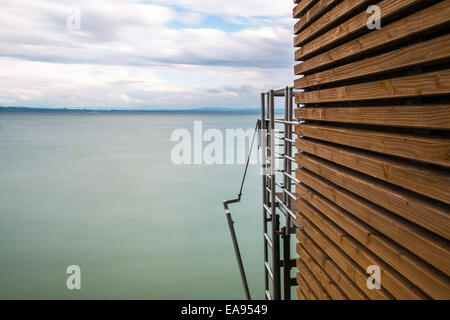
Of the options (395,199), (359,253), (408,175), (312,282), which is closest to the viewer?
(408,175)

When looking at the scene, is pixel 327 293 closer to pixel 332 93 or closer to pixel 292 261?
pixel 332 93

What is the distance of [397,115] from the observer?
5.24ft

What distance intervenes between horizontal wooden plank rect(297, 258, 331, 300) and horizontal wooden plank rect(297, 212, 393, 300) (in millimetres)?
326

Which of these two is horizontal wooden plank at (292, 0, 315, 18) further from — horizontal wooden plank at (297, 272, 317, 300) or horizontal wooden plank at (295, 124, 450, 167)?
horizontal wooden plank at (297, 272, 317, 300)

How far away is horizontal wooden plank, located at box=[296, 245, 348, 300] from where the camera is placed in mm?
2327

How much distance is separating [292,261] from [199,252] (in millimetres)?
7151

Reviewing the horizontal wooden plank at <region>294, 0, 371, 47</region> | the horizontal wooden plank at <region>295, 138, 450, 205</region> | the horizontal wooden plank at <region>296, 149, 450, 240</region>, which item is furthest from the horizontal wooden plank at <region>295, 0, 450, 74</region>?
the horizontal wooden plank at <region>296, 149, 450, 240</region>

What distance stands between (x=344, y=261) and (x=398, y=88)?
3.80 feet

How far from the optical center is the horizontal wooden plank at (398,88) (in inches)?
51.3

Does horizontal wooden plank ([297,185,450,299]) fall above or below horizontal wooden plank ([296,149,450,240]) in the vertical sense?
below

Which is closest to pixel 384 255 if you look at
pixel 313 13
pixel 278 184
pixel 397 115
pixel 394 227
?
pixel 394 227

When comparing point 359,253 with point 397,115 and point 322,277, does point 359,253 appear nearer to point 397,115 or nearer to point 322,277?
point 322,277

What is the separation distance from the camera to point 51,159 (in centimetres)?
2816
